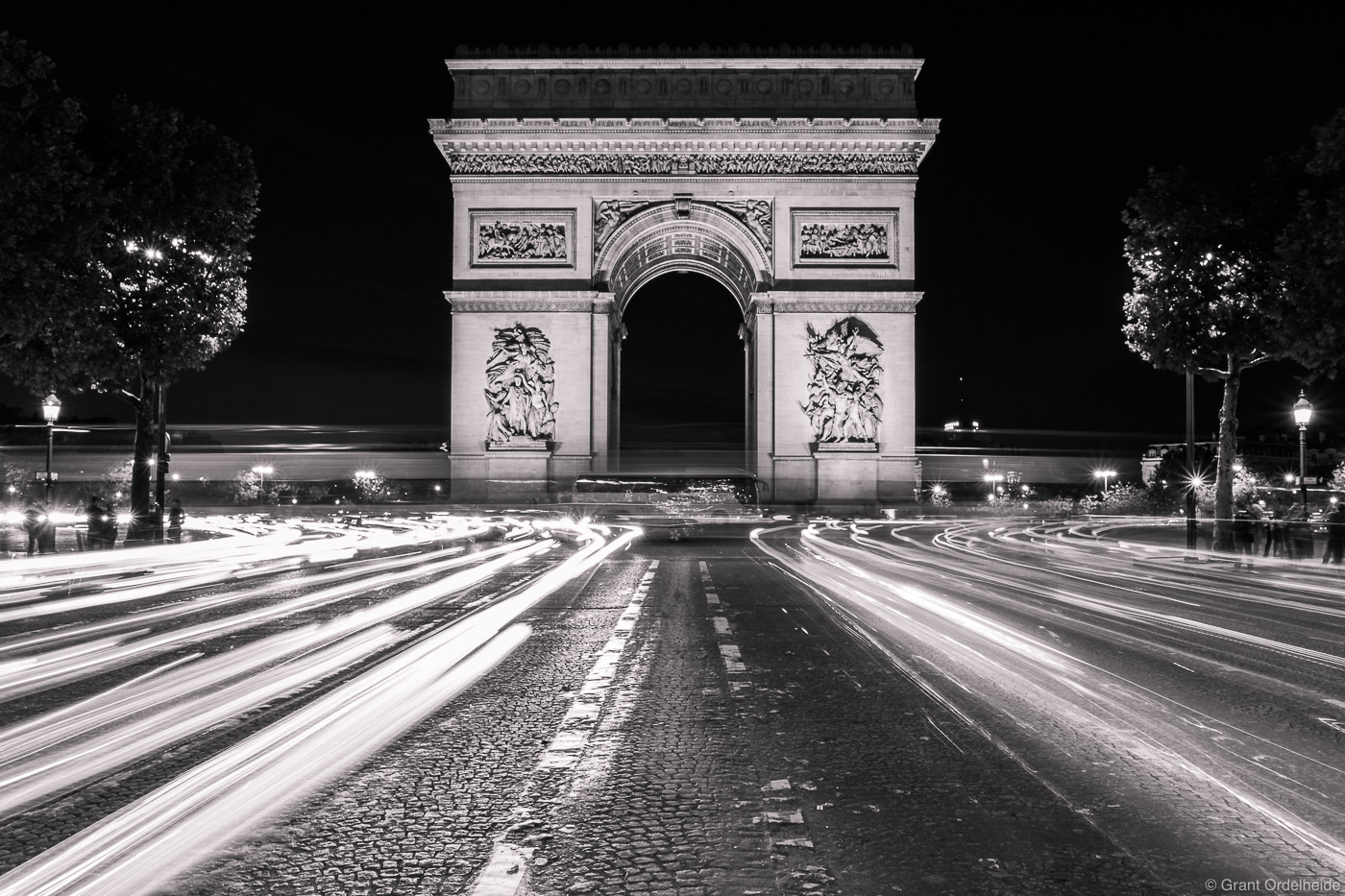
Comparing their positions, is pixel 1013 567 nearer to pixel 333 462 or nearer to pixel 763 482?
pixel 763 482

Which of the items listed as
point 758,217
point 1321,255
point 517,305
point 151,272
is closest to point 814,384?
point 758,217

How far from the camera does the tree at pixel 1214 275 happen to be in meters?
21.5

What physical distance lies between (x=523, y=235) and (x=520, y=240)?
212 millimetres

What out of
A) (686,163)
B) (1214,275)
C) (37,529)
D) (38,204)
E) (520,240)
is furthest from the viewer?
(686,163)

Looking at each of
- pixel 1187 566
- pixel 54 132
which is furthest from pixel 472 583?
pixel 1187 566

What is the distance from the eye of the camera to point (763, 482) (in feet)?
131

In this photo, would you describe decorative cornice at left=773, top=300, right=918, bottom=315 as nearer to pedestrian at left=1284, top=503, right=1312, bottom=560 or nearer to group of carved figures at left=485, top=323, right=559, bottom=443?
group of carved figures at left=485, top=323, right=559, bottom=443

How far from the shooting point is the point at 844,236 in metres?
39.2

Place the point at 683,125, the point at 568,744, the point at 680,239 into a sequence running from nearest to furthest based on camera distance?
the point at 568,744
the point at 683,125
the point at 680,239

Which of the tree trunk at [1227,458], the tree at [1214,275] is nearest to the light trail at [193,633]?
the tree at [1214,275]

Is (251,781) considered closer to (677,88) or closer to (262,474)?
(677,88)

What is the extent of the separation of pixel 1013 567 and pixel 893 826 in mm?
14360

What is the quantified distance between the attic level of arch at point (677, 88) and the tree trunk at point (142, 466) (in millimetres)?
19404

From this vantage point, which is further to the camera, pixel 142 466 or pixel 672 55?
pixel 672 55
